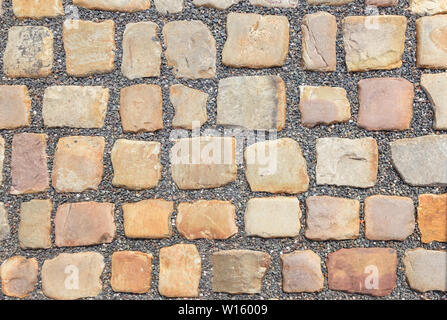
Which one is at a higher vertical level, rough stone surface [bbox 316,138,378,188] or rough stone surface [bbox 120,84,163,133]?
rough stone surface [bbox 120,84,163,133]

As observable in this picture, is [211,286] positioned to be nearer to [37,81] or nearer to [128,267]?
[128,267]

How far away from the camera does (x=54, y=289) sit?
1.49 meters

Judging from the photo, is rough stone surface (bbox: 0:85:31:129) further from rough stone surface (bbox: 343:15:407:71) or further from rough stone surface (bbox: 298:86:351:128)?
rough stone surface (bbox: 343:15:407:71)

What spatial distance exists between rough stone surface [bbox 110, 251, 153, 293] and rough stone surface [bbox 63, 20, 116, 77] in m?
0.67

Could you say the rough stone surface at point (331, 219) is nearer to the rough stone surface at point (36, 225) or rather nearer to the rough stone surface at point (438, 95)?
the rough stone surface at point (438, 95)

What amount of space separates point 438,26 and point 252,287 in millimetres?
1119

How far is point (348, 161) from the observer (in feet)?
4.80

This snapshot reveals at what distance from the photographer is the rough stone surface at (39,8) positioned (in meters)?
1.54

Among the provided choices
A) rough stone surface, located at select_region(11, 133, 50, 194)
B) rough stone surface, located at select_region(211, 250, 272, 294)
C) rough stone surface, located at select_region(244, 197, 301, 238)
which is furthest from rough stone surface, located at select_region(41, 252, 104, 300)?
rough stone surface, located at select_region(244, 197, 301, 238)

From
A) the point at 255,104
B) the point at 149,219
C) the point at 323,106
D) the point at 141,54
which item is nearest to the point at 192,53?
the point at 141,54

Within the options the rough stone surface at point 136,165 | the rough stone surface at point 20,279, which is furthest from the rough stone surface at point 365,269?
the rough stone surface at point 20,279

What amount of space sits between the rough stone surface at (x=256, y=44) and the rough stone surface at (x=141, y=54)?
246 mm

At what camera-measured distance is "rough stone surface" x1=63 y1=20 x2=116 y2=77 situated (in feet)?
4.96

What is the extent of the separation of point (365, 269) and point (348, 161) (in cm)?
38
